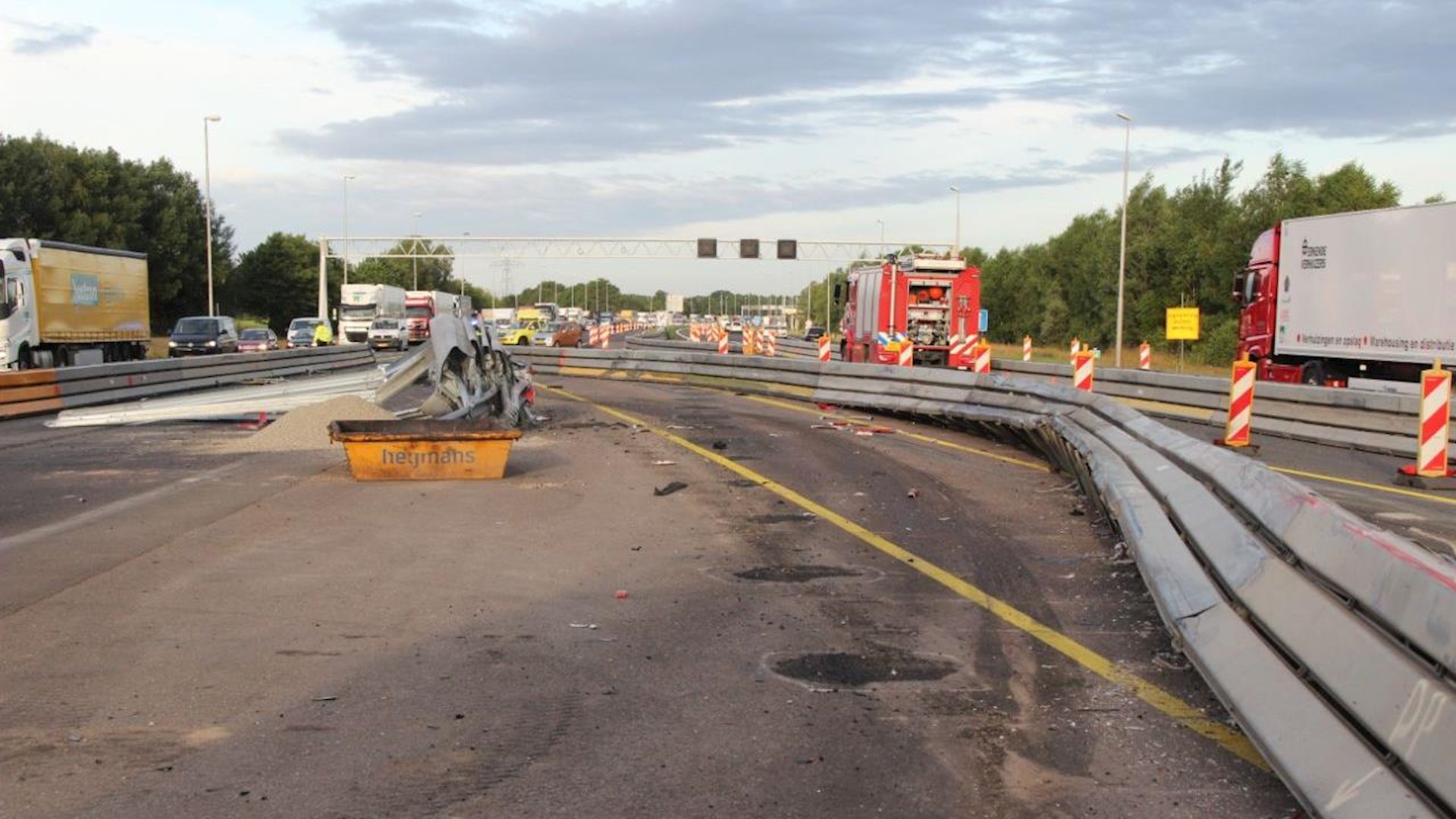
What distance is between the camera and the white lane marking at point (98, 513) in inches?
387

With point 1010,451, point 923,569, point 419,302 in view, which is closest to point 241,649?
point 923,569

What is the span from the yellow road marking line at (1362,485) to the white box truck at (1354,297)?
7978mm

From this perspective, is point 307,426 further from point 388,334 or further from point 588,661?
point 388,334

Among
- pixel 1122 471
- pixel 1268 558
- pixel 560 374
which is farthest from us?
pixel 560 374

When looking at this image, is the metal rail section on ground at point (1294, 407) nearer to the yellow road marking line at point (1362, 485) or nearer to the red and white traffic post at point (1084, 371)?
the red and white traffic post at point (1084, 371)

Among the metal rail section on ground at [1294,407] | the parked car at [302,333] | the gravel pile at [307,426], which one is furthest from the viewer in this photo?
the parked car at [302,333]

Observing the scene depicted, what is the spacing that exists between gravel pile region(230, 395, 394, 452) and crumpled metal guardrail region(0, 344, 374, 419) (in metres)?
6.74

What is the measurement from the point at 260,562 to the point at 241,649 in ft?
8.01

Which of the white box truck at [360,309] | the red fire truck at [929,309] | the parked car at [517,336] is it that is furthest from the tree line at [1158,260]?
the white box truck at [360,309]

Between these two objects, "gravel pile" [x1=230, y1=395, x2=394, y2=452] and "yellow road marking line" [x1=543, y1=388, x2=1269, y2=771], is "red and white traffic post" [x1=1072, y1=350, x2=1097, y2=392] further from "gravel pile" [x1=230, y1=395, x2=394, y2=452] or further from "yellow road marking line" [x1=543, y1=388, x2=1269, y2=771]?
"gravel pile" [x1=230, y1=395, x2=394, y2=452]

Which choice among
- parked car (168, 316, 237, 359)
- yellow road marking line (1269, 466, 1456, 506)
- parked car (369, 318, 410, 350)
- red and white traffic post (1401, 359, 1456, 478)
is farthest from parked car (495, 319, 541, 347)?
Answer: red and white traffic post (1401, 359, 1456, 478)

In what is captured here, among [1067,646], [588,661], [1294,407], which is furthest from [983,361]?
[588,661]

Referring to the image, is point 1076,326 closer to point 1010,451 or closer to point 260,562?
point 1010,451

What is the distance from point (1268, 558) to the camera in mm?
5590
